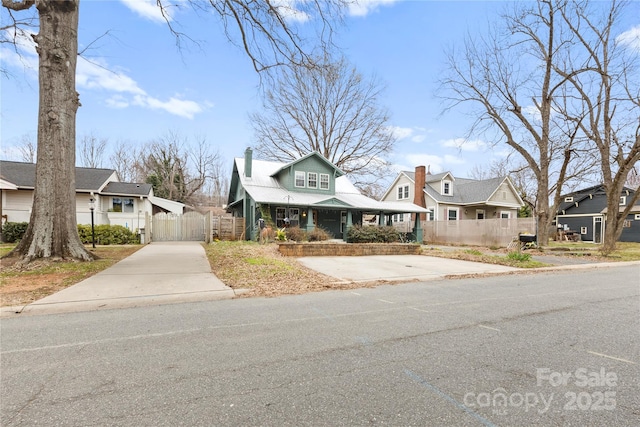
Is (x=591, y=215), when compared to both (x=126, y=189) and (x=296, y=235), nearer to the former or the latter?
(x=296, y=235)

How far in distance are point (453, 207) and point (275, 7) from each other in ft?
80.4

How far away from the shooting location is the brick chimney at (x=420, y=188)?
29.1m

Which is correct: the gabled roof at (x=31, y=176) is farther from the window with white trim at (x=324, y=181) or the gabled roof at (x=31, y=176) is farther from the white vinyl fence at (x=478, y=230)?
the white vinyl fence at (x=478, y=230)

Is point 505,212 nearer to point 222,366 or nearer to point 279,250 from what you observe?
point 279,250

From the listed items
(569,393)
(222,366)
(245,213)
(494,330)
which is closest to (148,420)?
(222,366)

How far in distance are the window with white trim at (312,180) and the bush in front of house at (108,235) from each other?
11453 mm

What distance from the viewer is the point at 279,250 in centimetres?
1263

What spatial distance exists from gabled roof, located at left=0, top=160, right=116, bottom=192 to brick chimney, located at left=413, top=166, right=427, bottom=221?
24.9m

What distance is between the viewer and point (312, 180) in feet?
74.5

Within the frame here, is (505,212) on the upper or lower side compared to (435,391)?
upper

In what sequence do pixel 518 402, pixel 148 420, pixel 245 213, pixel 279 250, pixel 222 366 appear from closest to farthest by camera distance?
1. pixel 148 420
2. pixel 518 402
3. pixel 222 366
4. pixel 279 250
5. pixel 245 213

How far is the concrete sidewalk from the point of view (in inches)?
200

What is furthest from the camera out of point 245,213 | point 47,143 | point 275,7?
point 245,213

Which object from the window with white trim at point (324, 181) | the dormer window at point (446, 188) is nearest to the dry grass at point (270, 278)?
the window with white trim at point (324, 181)
